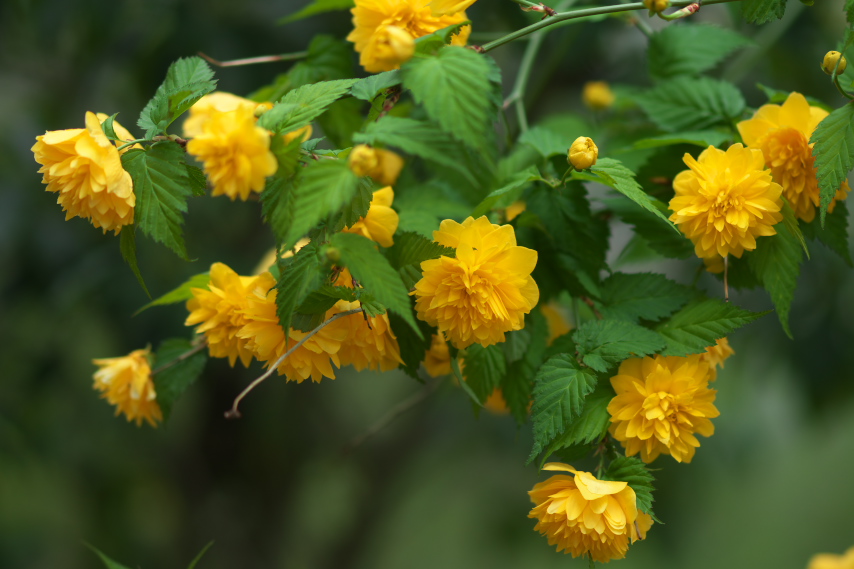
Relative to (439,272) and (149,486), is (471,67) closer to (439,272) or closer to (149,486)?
(439,272)

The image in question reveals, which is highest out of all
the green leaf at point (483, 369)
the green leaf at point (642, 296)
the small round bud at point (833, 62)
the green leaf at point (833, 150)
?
the small round bud at point (833, 62)

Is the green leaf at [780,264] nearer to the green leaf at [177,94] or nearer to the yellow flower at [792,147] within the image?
the yellow flower at [792,147]

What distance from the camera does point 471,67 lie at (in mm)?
485

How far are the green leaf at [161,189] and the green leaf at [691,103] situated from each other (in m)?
0.48

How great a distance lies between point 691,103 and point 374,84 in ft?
1.25

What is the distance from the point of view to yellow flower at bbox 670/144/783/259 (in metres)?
0.55

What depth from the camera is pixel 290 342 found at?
53 centimetres

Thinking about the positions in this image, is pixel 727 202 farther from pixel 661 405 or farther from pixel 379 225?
pixel 379 225

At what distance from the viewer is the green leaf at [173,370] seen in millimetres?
700

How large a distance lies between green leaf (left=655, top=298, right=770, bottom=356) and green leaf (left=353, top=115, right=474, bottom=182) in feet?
0.77

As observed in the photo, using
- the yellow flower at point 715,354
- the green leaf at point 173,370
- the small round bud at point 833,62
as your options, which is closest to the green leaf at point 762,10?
A: the small round bud at point 833,62

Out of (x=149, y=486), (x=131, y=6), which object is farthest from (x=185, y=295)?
(x=149, y=486)

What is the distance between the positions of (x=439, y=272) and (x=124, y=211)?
0.25m

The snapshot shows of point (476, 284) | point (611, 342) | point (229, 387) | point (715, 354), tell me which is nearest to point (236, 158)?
point (476, 284)
